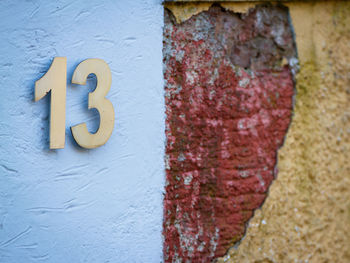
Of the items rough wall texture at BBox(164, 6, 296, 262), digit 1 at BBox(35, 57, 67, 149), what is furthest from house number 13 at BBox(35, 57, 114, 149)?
rough wall texture at BBox(164, 6, 296, 262)

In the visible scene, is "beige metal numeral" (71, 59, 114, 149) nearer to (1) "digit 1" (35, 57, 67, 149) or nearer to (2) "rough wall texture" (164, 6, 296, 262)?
(1) "digit 1" (35, 57, 67, 149)

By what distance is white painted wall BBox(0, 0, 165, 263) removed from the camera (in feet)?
4.43

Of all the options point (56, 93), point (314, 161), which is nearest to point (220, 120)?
point (314, 161)

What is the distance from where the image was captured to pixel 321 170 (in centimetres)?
187

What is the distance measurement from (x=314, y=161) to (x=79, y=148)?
3.98 ft

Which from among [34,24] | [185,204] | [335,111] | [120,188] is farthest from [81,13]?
[335,111]

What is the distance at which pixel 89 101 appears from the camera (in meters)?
1.45

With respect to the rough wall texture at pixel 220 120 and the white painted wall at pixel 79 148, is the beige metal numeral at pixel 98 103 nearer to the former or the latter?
the white painted wall at pixel 79 148

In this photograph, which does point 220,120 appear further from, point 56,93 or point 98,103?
point 56,93

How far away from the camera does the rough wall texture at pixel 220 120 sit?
1.65m

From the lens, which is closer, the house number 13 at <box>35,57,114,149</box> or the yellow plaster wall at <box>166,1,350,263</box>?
the house number 13 at <box>35,57,114,149</box>

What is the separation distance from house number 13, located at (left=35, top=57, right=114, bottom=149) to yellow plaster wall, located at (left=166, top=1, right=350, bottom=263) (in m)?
0.76

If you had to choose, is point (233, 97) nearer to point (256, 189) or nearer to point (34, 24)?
point (256, 189)

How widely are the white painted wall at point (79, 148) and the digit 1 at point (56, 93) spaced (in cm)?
5
